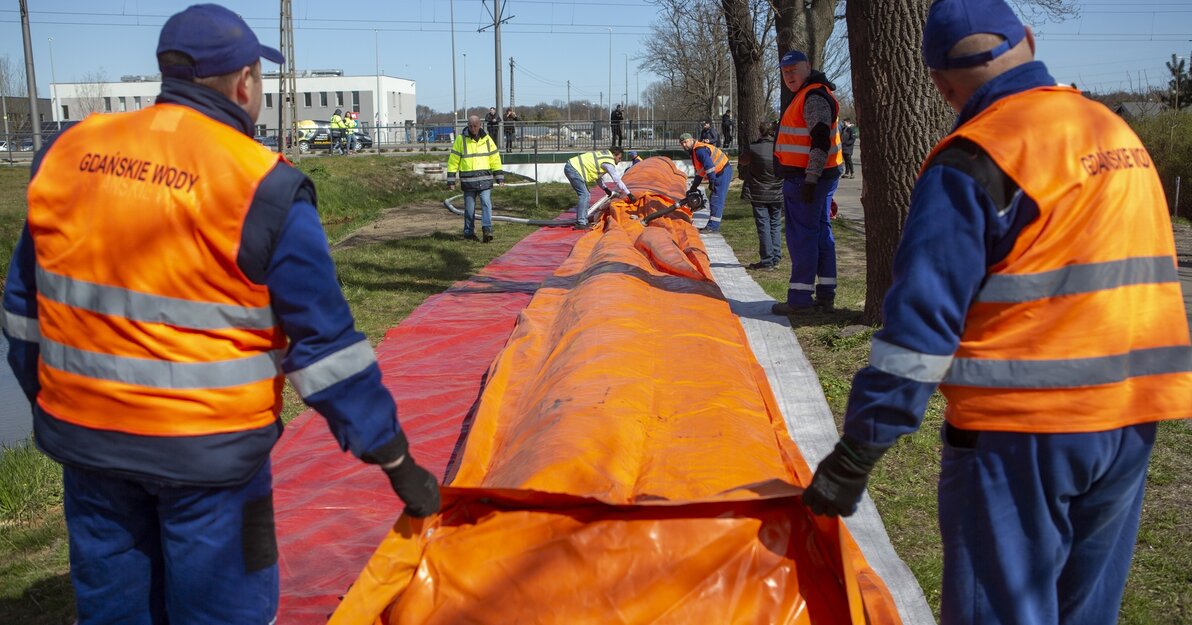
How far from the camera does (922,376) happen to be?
6.79 ft

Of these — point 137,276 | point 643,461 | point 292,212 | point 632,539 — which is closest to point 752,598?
point 632,539

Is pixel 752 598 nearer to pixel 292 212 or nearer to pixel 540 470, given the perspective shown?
pixel 540 470

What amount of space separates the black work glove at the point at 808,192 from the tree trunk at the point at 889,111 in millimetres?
523

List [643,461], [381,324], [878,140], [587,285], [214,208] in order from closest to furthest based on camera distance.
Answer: [214,208]
[643,461]
[587,285]
[878,140]
[381,324]

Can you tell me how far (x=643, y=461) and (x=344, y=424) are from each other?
1283 millimetres

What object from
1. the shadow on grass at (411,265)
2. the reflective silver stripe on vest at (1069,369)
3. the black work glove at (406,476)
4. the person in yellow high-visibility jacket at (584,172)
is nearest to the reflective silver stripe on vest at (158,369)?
the black work glove at (406,476)

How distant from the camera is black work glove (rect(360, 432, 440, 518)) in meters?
2.19

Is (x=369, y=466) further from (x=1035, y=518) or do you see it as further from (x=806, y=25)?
(x=806, y=25)

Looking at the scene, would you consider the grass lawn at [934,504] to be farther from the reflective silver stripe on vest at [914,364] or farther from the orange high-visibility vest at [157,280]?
the orange high-visibility vest at [157,280]

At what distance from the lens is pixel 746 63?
18578 mm

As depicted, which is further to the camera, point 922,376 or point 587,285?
point 587,285

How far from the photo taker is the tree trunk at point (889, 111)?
250 inches

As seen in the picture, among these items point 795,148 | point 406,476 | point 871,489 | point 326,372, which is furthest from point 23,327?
point 795,148

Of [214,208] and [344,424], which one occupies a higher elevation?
Result: [214,208]
